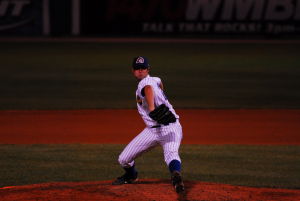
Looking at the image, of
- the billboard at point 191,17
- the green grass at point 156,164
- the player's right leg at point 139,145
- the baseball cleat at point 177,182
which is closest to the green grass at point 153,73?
the billboard at point 191,17

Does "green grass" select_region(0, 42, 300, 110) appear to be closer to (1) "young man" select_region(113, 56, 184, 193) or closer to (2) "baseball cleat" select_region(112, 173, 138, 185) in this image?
(2) "baseball cleat" select_region(112, 173, 138, 185)

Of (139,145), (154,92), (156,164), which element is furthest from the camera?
(156,164)

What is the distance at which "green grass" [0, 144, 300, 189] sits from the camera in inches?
357

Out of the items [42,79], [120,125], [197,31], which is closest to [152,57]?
[42,79]

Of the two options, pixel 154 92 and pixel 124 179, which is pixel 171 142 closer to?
pixel 154 92

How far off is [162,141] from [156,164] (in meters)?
2.47

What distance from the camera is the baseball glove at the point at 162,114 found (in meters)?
7.21

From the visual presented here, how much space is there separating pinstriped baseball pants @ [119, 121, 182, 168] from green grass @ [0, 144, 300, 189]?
148cm

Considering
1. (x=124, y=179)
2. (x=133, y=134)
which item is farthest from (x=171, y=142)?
(x=133, y=134)

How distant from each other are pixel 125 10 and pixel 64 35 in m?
3.48

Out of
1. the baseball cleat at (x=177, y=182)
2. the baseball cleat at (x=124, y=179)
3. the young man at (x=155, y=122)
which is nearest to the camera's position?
the baseball cleat at (x=177, y=182)

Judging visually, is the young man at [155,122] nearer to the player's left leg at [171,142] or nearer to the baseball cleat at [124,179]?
the player's left leg at [171,142]

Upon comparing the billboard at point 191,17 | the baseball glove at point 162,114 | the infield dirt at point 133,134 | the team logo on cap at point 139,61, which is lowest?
the billboard at point 191,17

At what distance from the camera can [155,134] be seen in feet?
24.8
